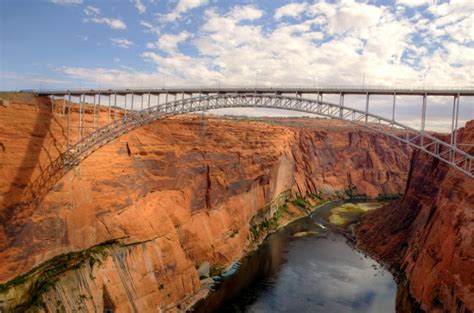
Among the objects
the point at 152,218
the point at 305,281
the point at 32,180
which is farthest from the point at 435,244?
the point at 32,180

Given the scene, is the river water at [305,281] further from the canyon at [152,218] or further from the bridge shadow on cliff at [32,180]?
the bridge shadow on cliff at [32,180]

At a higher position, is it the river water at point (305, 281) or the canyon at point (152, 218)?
the canyon at point (152, 218)

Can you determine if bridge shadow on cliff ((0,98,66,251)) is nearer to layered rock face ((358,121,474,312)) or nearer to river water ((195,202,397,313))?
river water ((195,202,397,313))

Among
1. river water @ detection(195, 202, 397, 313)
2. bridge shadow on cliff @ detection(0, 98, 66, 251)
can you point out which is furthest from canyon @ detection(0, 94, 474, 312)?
river water @ detection(195, 202, 397, 313)

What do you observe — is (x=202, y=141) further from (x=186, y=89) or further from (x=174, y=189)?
(x=186, y=89)

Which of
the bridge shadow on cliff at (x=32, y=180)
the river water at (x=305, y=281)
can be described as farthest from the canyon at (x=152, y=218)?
the river water at (x=305, y=281)

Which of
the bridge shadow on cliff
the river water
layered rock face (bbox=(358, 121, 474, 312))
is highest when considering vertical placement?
the bridge shadow on cliff

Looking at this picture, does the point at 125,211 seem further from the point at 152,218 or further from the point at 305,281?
the point at 305,281

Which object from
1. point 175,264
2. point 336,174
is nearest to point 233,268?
point 175,264
